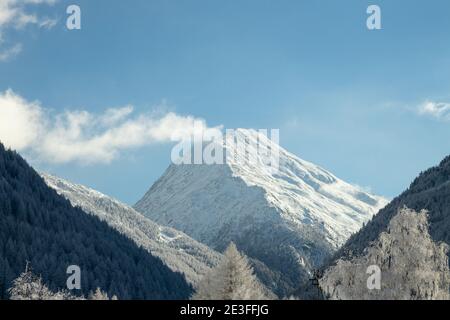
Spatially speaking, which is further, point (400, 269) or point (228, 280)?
point (228, 280)

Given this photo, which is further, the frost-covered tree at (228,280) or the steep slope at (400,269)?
the frost-covered tree at (228,280)

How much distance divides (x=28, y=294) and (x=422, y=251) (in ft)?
212

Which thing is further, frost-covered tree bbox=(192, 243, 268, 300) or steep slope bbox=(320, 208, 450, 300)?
frost-covered tree bbox=(192, 243, 268, 300)

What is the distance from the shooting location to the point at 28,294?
352 feet

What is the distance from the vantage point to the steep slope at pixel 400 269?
66375 millimetres

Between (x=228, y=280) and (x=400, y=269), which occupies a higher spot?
(x=400, y=269)

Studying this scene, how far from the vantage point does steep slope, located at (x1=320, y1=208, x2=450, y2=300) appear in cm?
6638

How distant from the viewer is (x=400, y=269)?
68.7 meters
